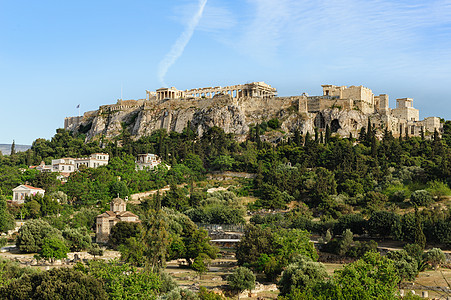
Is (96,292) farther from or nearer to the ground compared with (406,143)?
nearer to the ground

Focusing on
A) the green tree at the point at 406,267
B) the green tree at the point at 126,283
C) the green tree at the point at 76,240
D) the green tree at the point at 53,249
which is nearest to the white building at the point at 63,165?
the green tree at the point at 76,240

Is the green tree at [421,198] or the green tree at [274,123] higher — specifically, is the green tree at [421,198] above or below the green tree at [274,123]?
below

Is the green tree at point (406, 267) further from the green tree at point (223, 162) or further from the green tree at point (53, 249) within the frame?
the green tree at point (223, 162)

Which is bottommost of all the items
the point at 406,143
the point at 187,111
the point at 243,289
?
the point at 243,289

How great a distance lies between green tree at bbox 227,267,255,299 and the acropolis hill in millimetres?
63207

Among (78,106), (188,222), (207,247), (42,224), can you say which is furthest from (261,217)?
(78,106)

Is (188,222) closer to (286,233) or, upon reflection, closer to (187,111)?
(286,233)

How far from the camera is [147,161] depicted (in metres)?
88.9

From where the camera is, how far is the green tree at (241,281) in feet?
124

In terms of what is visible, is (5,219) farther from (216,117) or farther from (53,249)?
(216,117)

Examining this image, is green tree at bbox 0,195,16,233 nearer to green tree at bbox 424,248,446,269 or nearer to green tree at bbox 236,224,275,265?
green tree at bbox 236,224,275,265

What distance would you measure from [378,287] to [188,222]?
93.2 ft

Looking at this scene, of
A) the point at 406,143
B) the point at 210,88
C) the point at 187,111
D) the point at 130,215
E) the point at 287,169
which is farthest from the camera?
the point at 210,88

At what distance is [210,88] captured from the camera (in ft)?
416
